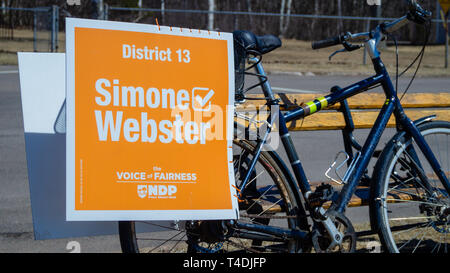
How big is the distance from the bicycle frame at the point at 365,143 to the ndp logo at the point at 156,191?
524 millimetres

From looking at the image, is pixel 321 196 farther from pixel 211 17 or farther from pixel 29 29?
pixel 211 17

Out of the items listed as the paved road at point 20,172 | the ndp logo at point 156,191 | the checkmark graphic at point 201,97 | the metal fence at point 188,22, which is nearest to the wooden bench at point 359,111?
the checkmark graphic at point 201,97

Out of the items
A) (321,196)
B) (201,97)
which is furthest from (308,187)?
(201,97)

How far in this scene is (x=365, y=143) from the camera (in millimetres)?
3750

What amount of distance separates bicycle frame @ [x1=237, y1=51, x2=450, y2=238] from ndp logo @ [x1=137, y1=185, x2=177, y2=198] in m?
0.52

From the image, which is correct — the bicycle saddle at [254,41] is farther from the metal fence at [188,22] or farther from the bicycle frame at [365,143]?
the metal fence at [188,22]

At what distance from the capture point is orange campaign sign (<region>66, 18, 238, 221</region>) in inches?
114

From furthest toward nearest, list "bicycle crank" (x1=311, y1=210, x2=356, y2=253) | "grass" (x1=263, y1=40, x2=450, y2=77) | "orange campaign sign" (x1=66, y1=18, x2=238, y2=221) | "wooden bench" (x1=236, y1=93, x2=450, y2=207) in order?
"grass" (x1=263, y1=40, x2=450, y2=77)
"wooden bench" (x1=236, y1=93, x2=450, y2=207)
"bicycle crank" (x1=311, y1=210, x2=356, y2=253)
"orange campaign sign" (x1=66, y1=18, x2=238, y2=221)

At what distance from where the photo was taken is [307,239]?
3.55 meters

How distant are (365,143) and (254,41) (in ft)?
3.22

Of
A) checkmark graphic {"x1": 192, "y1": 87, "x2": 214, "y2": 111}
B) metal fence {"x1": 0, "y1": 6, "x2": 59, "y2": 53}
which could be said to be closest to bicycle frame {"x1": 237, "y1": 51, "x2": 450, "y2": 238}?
checkmark graphic {"x1": 192, "y1": 87, "x2": 214, "y2": 111}

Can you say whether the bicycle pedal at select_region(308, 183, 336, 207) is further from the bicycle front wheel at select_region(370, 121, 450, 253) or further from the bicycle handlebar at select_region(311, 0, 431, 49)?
the bicycle handlebar at select_region(311, 0, 431, 49)
